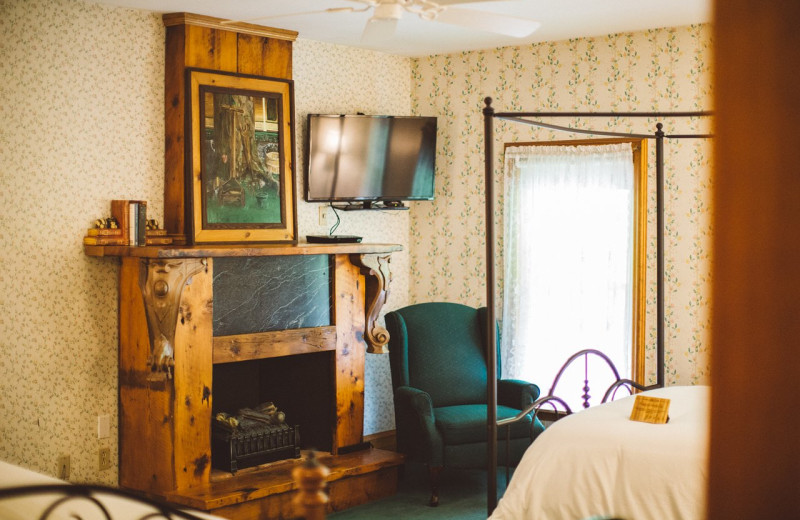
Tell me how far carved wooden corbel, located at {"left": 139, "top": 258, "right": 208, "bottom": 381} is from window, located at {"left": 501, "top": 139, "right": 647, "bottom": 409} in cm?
233

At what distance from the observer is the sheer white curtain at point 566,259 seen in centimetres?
488

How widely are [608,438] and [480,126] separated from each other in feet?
9.55

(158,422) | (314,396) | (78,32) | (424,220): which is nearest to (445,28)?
(424,220)

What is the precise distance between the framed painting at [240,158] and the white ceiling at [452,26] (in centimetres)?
37

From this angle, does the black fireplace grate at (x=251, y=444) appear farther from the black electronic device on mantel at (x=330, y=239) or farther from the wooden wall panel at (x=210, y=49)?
the wooden wall panel at (x=210, y=49)

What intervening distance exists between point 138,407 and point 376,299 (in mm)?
1496

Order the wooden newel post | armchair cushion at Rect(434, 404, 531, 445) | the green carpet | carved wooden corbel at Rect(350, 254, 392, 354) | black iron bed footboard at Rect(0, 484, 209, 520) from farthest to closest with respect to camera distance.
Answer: carved wooden corbel at Rect(350, 254, 392, 354)
armchair cushion at Rect(434, 404, 531, 445)
the green carpet
black iron bed footboard at Rect(0, 484, 209, 520)
the wooden newel post

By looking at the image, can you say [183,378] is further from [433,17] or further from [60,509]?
[433,17]

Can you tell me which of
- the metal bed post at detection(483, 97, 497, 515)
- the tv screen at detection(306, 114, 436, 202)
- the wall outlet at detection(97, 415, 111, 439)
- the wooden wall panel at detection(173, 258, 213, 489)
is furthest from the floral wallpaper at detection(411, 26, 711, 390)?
the wall outlet at detection(97, 415, 111, 439)

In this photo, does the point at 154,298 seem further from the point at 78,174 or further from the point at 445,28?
the point at 445,28

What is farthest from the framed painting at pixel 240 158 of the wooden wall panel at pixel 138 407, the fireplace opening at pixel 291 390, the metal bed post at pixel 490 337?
the metal bed post at pixel 490 337

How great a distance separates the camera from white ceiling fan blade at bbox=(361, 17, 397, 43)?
9.22 ft

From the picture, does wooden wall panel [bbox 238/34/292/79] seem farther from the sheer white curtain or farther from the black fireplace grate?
the black fireplace grate

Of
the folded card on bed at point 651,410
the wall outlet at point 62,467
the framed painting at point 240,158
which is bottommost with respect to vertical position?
the wall outlet at point 62,467
